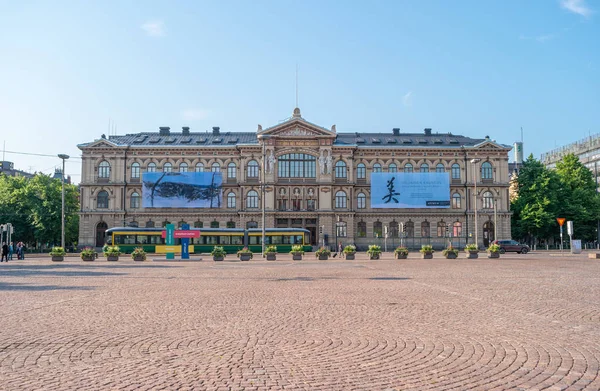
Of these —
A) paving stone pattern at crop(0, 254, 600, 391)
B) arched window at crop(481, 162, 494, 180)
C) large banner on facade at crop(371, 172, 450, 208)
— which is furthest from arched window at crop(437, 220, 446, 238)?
paving stone pattern at crop(0, 254, 600, 391)

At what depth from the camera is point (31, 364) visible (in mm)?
7543

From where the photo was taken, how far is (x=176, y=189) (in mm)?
72375

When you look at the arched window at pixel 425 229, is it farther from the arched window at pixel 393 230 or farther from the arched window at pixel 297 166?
the arched window at pixel 297 166

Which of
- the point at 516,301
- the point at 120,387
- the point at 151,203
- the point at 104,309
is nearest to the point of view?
the point at 120,387

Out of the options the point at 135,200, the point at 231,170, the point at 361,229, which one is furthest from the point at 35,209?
the point at 361,229

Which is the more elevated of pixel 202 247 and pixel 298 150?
pixel 298 150

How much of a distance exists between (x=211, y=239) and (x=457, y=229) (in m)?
36.9

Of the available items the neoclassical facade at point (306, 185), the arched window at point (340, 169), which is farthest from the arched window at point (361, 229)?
the arched window at point (340, 169)

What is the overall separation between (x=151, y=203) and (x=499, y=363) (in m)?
69.3

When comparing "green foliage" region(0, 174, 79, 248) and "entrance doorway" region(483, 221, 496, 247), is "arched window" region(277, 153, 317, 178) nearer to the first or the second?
"entrance doorway" region(483, 221, 496, 247)

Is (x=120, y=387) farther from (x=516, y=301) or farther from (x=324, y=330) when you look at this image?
(x=516, y=301)

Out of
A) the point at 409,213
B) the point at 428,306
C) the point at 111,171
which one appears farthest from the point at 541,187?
the point at 428,306

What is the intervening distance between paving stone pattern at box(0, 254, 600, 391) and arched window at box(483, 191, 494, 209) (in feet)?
195

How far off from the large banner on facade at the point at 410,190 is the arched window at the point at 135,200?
33903 millimetres
